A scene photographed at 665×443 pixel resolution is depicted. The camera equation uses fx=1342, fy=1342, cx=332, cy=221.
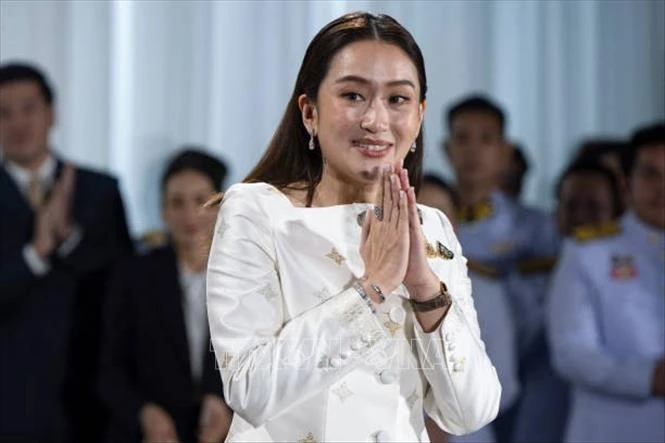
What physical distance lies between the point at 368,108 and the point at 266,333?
1.03 ft

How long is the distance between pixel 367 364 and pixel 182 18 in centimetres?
152

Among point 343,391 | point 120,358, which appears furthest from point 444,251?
point 120,358

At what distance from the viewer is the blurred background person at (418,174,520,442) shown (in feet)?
10.3

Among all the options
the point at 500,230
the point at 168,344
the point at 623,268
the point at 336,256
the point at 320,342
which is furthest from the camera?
the point at 500,230

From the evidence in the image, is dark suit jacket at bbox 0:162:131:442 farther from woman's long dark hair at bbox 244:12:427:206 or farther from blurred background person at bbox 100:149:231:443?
woman's long dark hair at bbox 244:12:427:206

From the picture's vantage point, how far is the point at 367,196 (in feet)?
5.86

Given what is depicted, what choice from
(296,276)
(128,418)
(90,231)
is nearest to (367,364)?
(296,276)

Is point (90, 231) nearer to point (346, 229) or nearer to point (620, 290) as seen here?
point (620, 290)

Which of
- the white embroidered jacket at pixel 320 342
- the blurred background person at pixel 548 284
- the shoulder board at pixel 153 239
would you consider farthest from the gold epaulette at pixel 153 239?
the white embroidered jacket at pixel 320 342

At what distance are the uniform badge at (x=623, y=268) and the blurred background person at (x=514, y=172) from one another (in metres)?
0.49

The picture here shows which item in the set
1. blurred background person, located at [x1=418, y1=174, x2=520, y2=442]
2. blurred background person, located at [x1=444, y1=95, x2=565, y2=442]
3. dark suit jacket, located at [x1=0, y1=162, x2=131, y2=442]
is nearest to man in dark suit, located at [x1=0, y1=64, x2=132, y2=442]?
dark suit jacket, located at [x1=0, y1=162, x2=131, y2=442]

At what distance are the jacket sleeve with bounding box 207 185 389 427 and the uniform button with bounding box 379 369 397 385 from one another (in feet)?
0.13

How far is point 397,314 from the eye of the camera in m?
1.70

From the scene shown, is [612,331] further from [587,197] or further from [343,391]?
[343,391]
